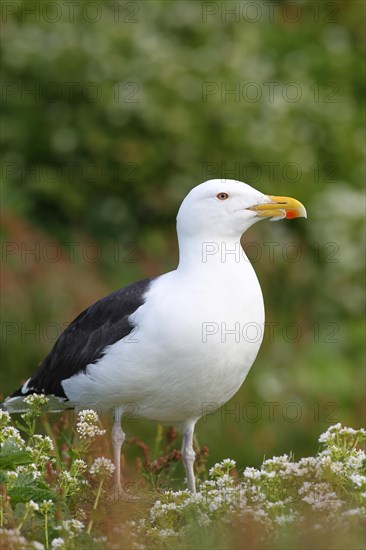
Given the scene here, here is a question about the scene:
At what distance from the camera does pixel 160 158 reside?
43.4ft

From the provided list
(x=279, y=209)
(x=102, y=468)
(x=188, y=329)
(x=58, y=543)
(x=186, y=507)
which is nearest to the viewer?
(x=58, y=543)

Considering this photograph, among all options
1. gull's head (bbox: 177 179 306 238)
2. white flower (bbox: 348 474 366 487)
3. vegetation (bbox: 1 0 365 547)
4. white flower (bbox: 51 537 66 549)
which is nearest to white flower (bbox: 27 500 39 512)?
white flower (bbox: 51 537 66 549)

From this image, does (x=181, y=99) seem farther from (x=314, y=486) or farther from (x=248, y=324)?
(x=314, y=486)

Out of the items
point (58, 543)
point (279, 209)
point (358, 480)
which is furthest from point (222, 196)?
point (58, 543)

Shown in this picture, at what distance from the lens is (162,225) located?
1356 centimetres

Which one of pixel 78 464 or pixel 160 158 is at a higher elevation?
pixel 160 158

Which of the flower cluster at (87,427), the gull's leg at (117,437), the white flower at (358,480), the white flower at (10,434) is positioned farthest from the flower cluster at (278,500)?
the gull's leg at (117,437)

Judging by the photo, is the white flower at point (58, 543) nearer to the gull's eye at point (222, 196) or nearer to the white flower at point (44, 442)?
the white flower at point (44, 442)

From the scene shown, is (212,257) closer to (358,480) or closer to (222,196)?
(222,196)

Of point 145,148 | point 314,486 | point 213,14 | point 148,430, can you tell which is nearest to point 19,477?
point 314,486

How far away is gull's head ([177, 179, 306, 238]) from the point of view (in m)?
5.95

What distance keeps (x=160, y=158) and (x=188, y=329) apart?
7896 millimetres

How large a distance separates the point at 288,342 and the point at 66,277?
8.80 feet

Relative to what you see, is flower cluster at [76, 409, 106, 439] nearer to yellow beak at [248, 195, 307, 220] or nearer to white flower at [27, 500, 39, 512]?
white flower at [27, 500, 39, 512]
